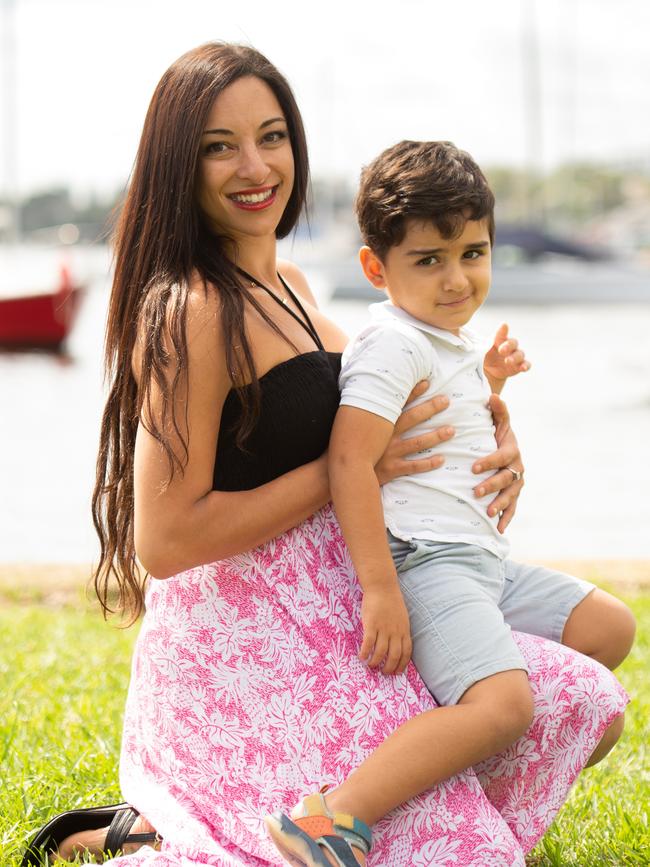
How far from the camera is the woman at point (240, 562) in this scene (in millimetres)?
2475

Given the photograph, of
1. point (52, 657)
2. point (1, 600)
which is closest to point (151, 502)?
point (52, 657)

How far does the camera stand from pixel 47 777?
3219mm

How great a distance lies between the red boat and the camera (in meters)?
22.8

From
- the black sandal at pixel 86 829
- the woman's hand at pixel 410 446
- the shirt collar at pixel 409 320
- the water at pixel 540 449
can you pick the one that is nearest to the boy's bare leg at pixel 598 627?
the woman's hand at pixel 410 446

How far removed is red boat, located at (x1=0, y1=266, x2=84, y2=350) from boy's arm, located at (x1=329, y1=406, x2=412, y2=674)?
20780 millimetres

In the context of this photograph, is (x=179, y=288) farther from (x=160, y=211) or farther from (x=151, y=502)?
(x=151, y=502)

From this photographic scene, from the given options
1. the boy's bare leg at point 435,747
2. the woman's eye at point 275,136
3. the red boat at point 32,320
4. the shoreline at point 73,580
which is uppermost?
the woman's eye at point 275,136

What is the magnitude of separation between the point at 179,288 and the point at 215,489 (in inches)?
16.2

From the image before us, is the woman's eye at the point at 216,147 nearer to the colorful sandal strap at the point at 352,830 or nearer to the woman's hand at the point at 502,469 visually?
the woman's hand at the point at 502,469

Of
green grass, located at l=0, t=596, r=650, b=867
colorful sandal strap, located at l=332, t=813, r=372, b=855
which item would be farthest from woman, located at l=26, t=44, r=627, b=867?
green grass, located at l=0, t=596, r=650, b=867

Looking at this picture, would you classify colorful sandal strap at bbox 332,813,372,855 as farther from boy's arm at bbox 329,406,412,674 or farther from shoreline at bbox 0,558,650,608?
shoreline at bbox 0,558,650,608

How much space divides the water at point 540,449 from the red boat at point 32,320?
1.65ft

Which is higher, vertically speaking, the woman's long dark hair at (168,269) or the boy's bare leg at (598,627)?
the woman's long dark hair at (168,269)

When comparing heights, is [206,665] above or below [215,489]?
below
